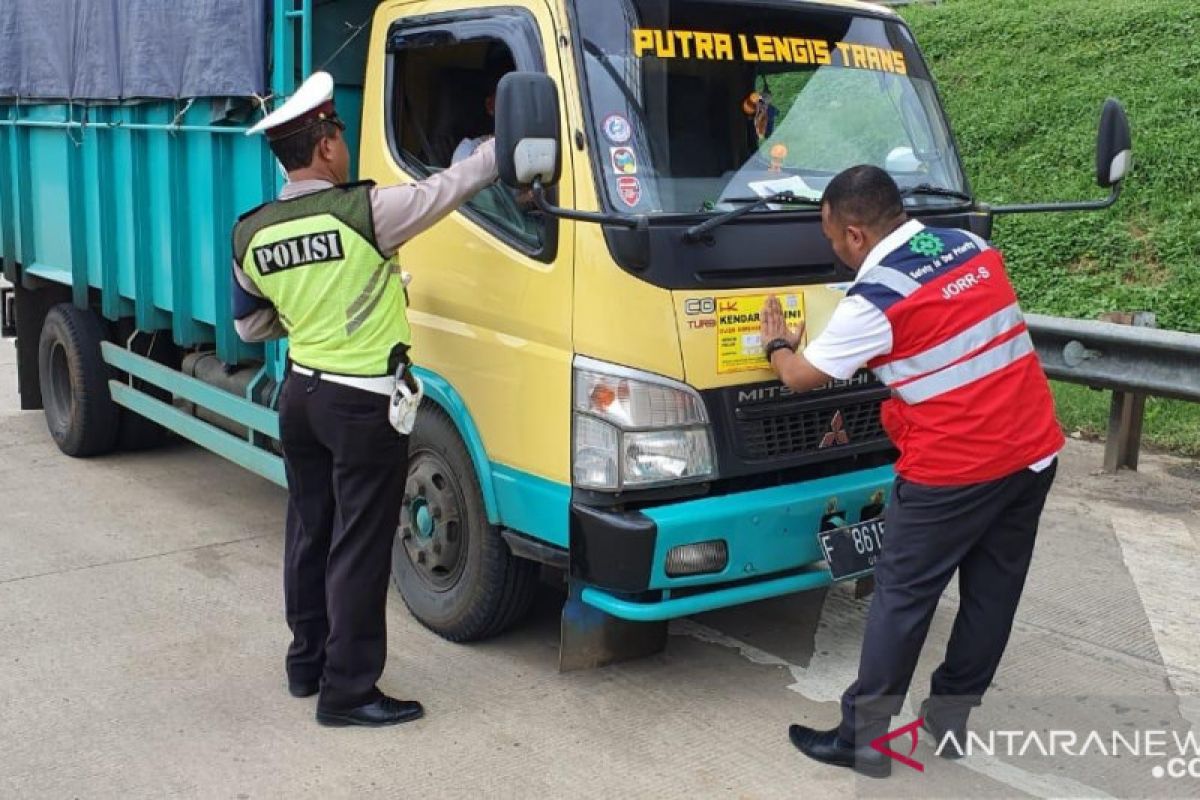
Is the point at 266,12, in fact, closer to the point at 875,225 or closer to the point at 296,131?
the point at 296,131

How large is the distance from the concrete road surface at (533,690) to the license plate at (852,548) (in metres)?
0.49

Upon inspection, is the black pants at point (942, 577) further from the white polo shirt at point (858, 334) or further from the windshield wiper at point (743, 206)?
the windshield wiper at point (743, 206)

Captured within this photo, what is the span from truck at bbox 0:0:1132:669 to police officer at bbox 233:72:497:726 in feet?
1.16

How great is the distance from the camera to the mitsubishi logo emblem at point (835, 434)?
399 cm

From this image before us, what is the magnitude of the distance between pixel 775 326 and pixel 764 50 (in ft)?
3.47

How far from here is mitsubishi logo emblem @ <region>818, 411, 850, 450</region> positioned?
3992 millimetres

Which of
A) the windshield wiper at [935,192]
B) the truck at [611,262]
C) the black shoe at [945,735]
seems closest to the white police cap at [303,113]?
the truck at [611,262]

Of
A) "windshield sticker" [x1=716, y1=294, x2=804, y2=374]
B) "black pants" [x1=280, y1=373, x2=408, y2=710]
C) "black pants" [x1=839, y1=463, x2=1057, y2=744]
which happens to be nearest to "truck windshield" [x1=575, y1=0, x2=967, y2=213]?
"windshield sticker" [x1=716, y1=294, x2=804, y2=374]

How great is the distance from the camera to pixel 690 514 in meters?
3.64

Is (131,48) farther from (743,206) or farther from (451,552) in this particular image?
(743,206)

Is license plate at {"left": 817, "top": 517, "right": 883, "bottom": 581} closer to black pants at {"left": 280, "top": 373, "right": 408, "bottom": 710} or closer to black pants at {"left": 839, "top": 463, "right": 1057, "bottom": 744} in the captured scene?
black pants at {"left": 839, "top": 463, "right": 1057, "bottom": 744}

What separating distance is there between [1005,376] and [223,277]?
3394 millimetres

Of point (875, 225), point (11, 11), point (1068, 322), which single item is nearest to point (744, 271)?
point (875, 225)

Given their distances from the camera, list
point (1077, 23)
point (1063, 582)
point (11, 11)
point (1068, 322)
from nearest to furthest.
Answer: point (1063, 582)
point (1068, 322)
point (11, 11)
point (1077, 23)
